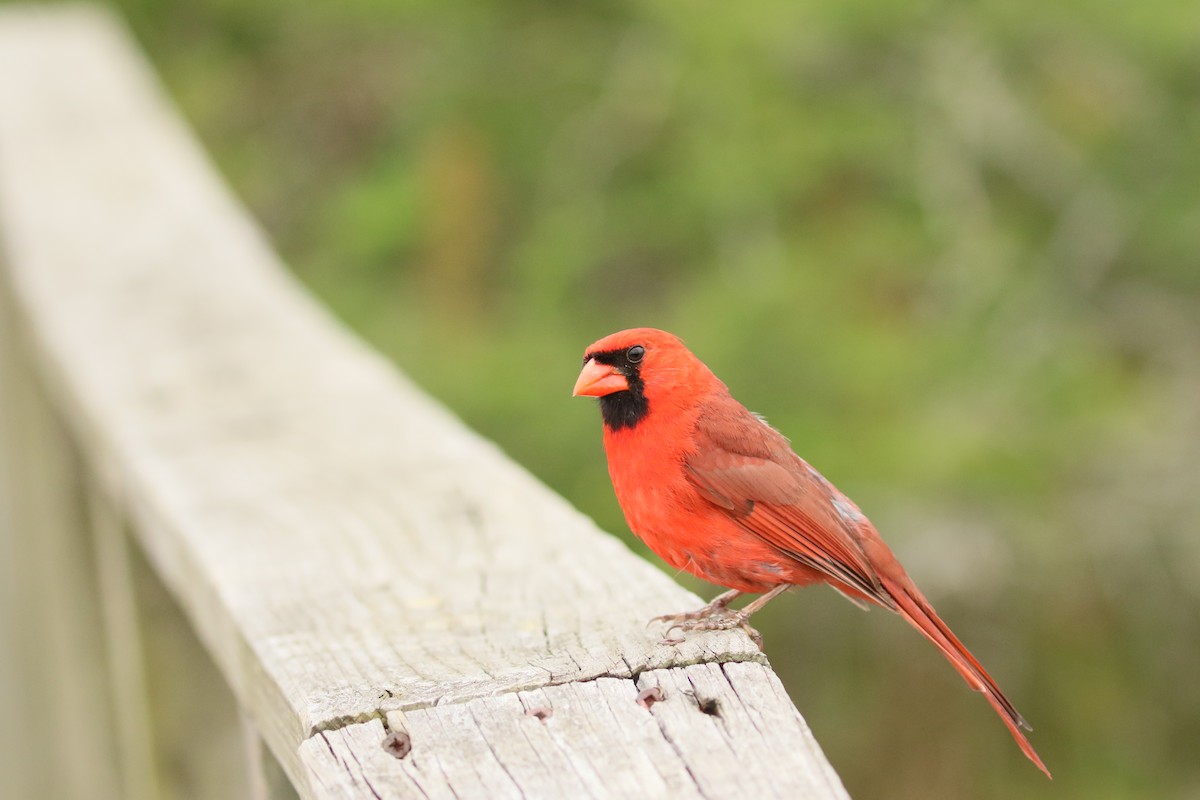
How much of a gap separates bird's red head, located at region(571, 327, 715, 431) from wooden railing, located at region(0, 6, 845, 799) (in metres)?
0.17

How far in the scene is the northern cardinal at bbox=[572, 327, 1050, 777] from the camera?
6.93ft

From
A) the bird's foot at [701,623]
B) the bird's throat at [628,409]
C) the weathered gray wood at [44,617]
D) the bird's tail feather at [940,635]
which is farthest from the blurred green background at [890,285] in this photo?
the bird's foot at [701,623]

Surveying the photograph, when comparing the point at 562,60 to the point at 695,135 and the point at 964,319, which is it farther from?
the point at 964,319

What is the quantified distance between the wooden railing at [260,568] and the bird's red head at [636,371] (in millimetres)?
167

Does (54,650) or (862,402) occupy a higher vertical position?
(862,402)

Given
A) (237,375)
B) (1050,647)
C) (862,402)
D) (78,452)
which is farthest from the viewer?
(1050,647)

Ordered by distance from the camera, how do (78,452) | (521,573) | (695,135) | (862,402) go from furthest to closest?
(695,135) < (862,402) < (78,452) < (521,573)

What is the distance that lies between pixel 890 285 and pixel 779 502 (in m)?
2.69

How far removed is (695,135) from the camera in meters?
4.76

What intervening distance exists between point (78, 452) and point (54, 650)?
17.1 inches

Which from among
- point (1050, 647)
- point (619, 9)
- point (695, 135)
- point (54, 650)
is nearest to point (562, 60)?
point (619, 9)

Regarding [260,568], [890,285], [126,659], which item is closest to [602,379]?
[260,568]

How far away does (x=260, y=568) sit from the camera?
Answer: 6.41 ft

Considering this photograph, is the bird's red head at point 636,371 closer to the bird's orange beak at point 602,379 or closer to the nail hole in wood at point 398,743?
the bird's orange beak at point 602,379
